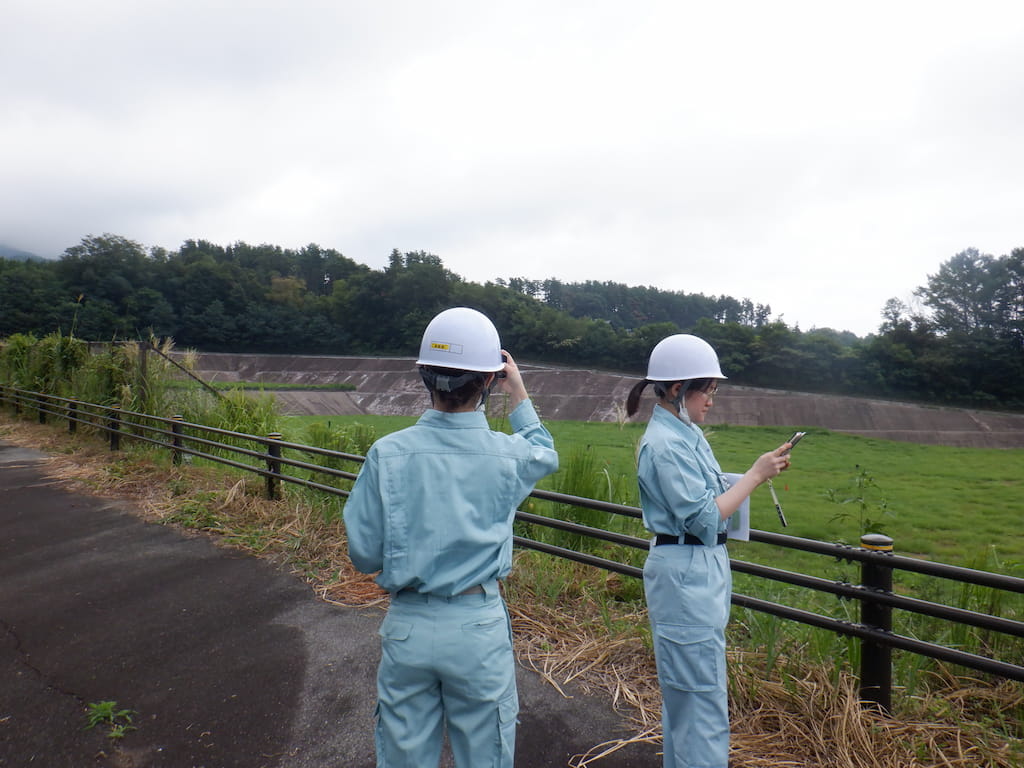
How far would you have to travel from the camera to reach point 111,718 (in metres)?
3.08

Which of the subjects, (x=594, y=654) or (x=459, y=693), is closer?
(x=459, y=693)

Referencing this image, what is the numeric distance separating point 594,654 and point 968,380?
165 ft

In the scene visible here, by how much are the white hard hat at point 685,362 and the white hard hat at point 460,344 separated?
2.23 feet

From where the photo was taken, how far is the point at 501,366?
6.59 feet

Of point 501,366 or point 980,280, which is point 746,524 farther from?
point 980,280

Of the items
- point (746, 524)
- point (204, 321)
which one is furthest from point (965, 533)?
point (204, 321)

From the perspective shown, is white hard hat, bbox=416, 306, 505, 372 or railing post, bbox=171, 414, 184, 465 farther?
railing post, bbox=171, 414, 184, 465

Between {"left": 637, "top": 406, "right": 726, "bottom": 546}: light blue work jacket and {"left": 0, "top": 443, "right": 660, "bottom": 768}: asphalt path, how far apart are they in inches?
54.0

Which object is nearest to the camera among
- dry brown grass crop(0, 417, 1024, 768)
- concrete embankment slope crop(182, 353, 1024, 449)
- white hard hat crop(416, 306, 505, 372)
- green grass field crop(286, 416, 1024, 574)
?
white hard hat crop(416, 306, 505, 372)

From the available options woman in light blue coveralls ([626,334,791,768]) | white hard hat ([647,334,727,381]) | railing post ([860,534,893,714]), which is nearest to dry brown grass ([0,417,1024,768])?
railing post ([860,534,893,714])

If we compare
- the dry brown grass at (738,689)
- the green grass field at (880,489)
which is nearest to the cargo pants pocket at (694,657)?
the dry brown grass at (738,689)

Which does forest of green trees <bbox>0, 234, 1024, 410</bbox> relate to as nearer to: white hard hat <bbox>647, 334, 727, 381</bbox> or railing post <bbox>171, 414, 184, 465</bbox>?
railing post <bbox>171, 414, 184, 465</bbox>

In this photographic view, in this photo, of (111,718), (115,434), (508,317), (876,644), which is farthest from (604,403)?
Result: (111,718)

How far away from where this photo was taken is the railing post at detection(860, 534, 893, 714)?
2.83m
